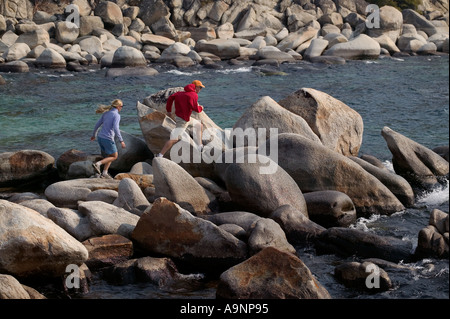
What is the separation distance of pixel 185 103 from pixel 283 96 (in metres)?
11.3

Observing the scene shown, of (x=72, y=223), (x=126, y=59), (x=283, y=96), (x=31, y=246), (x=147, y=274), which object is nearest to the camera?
(x=31, y=246)

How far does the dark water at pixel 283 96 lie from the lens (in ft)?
27.7

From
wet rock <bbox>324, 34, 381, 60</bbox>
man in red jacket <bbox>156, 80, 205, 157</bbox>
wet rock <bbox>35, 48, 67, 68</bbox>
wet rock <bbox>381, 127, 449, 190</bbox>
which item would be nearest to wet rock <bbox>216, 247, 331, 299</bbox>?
man in red jacket <bbox>156, 80, 205, 157</bbox>

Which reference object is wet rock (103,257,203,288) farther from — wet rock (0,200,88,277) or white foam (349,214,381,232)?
white foam (349,214,381,232)

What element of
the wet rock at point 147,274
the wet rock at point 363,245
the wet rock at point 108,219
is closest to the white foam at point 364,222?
the wet rock at point 363,245

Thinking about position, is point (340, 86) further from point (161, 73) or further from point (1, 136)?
point (1, 136)

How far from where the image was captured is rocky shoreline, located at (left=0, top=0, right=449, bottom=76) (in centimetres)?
3322

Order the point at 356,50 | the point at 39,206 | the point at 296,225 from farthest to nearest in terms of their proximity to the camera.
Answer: the point at 356,50
the point at 39,206
the point at 296,225

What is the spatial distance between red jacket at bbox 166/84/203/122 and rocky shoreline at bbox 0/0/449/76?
52.6ft

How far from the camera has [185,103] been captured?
13164 mm

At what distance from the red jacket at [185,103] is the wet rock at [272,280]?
594 cm

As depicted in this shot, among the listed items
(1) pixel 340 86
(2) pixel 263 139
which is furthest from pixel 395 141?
(1) pixel 340 86

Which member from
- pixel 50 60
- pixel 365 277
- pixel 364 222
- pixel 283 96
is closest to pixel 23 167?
pixel 364 222

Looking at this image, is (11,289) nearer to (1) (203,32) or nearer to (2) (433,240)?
(2) (433,240)
